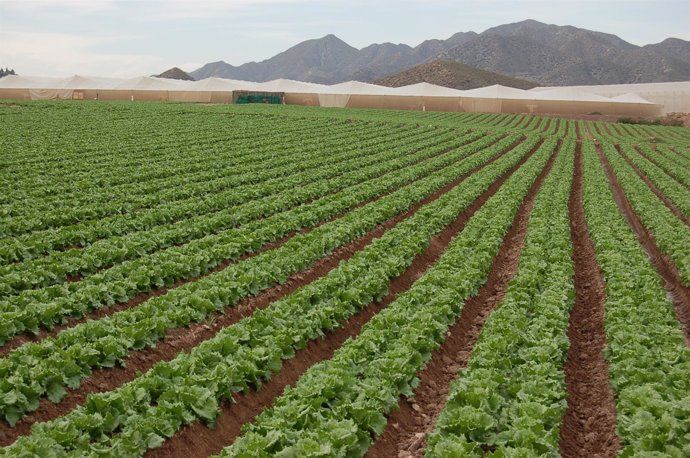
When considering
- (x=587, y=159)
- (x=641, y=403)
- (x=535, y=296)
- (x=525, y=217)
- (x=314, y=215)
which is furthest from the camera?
(x=587, y=159)

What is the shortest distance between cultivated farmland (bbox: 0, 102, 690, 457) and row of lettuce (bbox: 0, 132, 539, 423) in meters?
0.04

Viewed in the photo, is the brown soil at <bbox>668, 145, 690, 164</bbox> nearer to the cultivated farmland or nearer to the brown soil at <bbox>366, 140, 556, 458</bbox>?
the cultivated farmland

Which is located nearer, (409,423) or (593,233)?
(409,423)

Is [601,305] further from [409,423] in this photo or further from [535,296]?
[409,423]

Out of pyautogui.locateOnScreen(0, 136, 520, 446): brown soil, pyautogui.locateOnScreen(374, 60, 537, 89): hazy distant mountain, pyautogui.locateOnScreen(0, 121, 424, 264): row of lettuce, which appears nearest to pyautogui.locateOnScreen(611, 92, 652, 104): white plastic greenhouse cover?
pyautogui.locateOnScreen(0, 121, 424, 264): row of lettuce

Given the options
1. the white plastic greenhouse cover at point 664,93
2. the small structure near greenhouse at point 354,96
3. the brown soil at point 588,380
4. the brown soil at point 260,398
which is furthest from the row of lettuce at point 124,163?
the white plastic greenhouse cover at point 664,93

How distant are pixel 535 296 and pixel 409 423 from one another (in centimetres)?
482

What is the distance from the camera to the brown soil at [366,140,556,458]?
708 centimetres

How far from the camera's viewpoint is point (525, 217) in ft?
66.6

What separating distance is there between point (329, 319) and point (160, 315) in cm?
257

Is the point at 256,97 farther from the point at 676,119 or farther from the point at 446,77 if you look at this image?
the point at 446,77

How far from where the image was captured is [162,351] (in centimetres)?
881

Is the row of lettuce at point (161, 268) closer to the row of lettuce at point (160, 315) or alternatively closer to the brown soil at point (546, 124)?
the row of lettuce at point (160, 315)

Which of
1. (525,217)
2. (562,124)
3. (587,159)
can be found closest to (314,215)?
(525,217)
